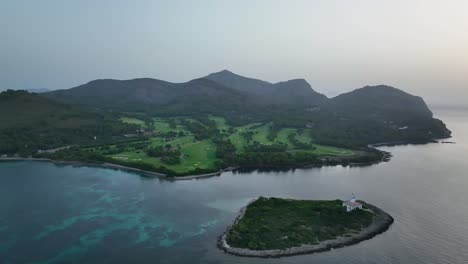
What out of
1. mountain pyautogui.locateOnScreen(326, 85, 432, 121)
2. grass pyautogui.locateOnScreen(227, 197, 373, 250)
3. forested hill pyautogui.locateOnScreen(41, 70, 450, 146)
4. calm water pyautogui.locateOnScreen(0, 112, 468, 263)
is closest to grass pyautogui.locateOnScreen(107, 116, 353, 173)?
calm water pyautogui.locateOnScreen(0, 112, 468, 263)

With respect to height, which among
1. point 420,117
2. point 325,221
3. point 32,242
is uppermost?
point 420,117

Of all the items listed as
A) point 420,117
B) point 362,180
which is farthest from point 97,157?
point 420,117

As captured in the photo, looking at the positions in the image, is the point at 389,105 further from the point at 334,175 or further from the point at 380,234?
the point at 380,234

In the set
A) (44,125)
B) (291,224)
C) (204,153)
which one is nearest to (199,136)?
(204,153)

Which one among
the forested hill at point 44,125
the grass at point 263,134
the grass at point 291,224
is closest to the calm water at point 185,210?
the grass at point 291,224

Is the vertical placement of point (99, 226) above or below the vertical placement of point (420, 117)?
below

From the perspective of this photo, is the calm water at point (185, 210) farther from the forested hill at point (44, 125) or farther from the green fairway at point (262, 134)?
the green fairway at point (262, 134)

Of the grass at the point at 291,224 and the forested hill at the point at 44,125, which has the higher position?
the forested hill at the point at 44,125

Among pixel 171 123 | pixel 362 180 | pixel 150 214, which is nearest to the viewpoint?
pixel 150 214
